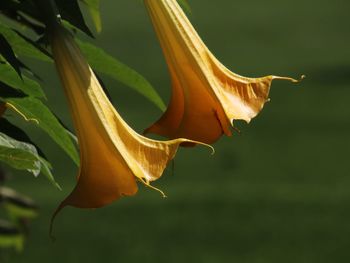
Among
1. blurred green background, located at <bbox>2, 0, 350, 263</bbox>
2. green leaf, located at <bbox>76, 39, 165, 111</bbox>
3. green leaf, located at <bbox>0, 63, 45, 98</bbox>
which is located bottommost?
blurred green background, located at <bbox>2, 0, 350, 263</bbox>

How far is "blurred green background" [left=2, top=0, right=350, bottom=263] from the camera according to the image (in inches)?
219

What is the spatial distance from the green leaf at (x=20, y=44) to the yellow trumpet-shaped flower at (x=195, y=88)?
118 millimetres

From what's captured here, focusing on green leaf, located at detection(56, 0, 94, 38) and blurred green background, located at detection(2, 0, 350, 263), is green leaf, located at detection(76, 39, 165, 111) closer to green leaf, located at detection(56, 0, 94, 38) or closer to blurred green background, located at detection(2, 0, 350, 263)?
green leaf, located at detection(56, 0, 94, 38)

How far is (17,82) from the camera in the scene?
2.84ft

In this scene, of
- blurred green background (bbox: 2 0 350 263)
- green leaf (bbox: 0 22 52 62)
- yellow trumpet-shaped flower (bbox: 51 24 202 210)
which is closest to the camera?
yellow trumpet-shaped flower (bbox: 51 24 202 210)

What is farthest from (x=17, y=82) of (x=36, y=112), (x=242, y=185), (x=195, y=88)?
(x=242, y=185)

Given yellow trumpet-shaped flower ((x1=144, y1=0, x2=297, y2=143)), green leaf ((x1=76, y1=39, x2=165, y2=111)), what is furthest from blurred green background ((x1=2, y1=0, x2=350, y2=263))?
yellow trumpet-shaped flower ((x1=144, y1=0, x2=297, y2=143))

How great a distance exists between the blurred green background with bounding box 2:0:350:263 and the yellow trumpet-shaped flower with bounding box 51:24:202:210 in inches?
181

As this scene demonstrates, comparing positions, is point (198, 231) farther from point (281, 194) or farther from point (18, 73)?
point (18, 73)

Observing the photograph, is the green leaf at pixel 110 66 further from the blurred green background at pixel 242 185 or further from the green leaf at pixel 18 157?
the blurred green background at pixel 242 185

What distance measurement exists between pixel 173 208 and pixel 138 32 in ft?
19.8

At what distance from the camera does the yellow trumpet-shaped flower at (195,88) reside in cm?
83

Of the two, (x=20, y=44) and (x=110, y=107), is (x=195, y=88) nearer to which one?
(x=110, y=107)

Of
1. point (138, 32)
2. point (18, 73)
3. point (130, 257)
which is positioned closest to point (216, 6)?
point (138, 32)
